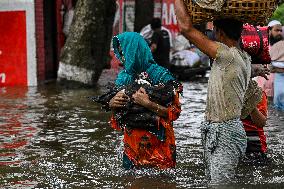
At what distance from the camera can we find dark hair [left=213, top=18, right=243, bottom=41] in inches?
222

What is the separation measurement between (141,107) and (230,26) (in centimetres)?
131

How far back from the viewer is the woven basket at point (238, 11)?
537 cm

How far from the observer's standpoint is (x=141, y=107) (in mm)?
6609

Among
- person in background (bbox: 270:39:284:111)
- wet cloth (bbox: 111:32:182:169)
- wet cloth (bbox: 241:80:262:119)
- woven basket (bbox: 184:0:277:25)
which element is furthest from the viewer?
person in background (bbox: 270:39:284:111)

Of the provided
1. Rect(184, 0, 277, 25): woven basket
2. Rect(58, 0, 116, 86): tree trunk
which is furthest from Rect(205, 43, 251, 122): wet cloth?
Rect(58, 0, 116, 86): tree trunk

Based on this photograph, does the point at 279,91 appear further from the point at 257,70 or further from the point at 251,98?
the point at 251,98

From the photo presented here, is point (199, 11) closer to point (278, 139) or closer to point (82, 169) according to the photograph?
point (82, 169)

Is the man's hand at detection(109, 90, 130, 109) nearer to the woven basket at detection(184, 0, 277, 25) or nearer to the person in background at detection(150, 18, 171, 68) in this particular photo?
the woven basket at detection(184, 0, 277, 25)

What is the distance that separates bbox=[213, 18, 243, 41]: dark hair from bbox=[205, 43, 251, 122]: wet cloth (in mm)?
129

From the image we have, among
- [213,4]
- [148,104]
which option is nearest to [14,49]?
[148,104]

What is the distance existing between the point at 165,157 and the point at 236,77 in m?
1.44

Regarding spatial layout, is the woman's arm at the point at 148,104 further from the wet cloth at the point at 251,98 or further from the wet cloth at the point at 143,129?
the wet cloth at the point at 251,98

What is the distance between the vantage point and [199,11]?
5.45 metres

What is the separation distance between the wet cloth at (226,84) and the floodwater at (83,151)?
0.61 metres
